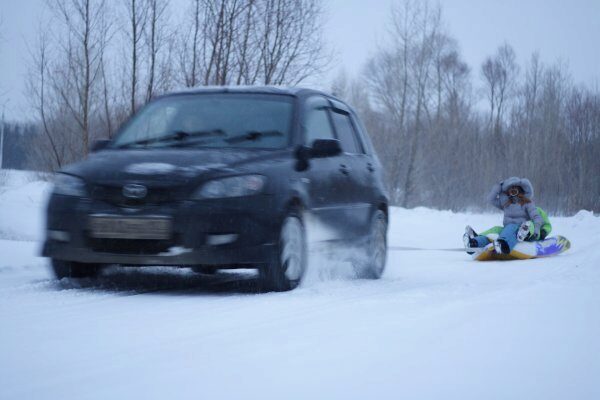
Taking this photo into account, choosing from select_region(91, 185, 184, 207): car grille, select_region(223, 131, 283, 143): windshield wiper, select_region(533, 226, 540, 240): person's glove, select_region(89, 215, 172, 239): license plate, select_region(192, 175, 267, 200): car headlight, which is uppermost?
select_region(223, 131, 283, 143): windshield wiper

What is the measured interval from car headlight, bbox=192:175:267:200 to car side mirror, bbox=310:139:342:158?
871 mm

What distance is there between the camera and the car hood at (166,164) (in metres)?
5.45

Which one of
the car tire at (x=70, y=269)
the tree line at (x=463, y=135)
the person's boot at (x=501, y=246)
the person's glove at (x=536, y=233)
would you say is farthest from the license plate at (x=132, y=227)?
the tree line at (x=463, y=135)

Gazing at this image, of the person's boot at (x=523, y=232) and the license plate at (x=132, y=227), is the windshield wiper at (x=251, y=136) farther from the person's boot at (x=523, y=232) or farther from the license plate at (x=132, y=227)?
the person's boot at (x=523, y=232)

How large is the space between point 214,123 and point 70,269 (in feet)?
5.28

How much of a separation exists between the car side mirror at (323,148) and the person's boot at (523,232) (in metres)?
5.14

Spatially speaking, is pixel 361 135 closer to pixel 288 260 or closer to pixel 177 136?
pixel 177 136

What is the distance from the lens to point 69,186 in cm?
566

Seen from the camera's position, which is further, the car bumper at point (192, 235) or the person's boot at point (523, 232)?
the person's boot at point (523, 232)

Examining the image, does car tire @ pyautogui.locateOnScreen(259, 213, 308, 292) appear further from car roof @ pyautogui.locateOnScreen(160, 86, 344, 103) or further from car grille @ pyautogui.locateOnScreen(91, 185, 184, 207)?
car roof @ pyautogui.locateOnScreen(160, 86, 344, 103)

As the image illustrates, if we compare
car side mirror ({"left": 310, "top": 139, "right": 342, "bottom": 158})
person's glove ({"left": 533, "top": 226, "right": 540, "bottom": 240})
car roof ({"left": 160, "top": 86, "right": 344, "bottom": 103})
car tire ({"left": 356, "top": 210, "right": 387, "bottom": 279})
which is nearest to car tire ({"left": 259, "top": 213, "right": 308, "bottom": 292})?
car side mirror ({"left": 310, "top": 139, "right": 342, "bottom": 158})

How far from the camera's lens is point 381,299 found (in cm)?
525

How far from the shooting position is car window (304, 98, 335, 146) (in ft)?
21.6

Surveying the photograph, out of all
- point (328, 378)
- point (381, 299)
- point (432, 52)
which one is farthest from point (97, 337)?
point (432, 52)
